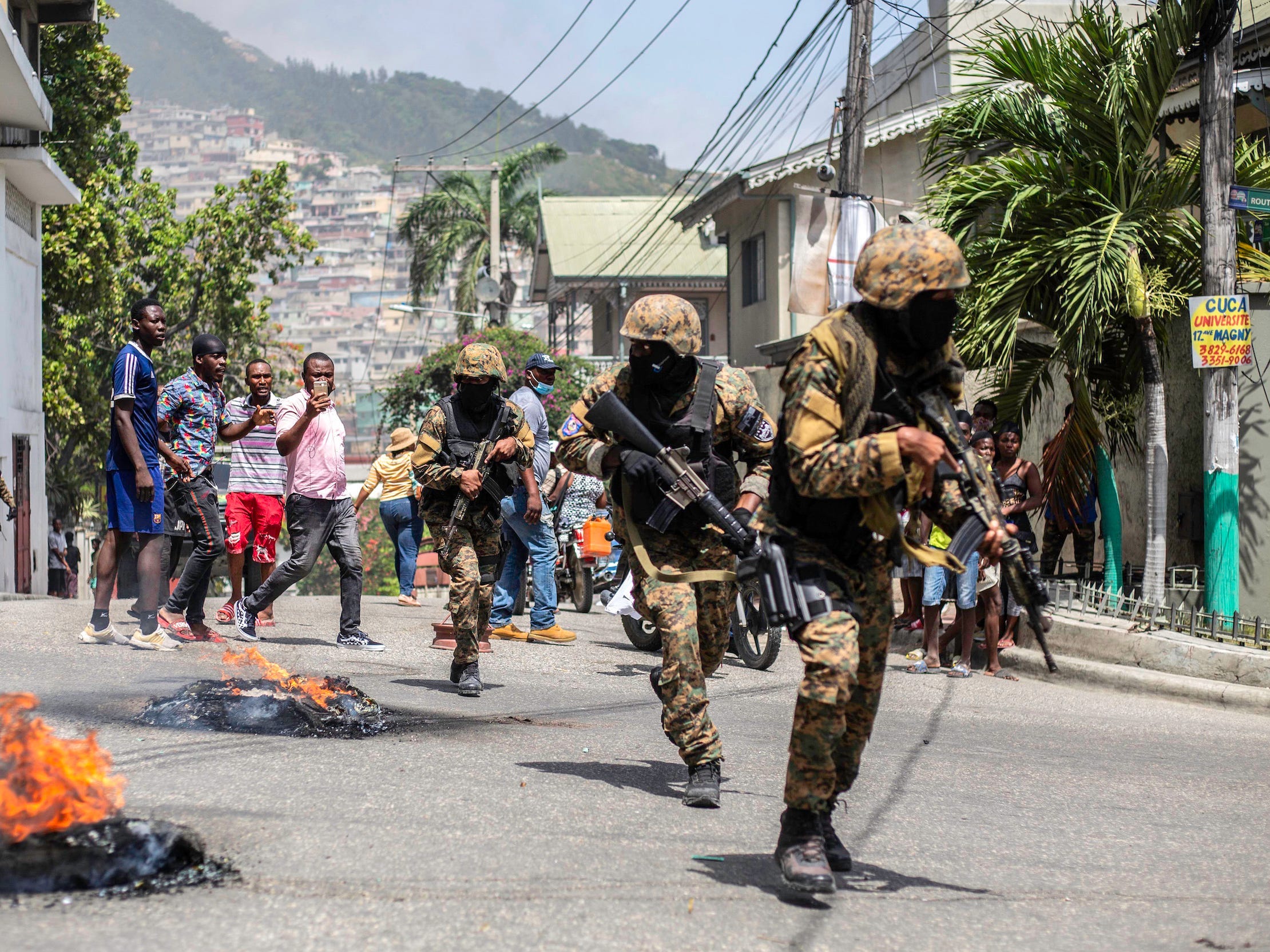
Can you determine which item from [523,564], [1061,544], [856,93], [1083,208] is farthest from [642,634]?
[856,93]

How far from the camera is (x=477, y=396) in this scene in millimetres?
7871

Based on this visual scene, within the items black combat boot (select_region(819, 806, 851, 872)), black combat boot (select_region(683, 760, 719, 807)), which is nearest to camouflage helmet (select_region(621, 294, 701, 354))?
black combat boot (select_region(683, 760, 719, 807))

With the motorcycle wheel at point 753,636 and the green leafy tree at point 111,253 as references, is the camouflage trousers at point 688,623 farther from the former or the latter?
the green leafy tree at point 111,253

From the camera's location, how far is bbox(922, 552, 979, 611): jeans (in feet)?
31.5

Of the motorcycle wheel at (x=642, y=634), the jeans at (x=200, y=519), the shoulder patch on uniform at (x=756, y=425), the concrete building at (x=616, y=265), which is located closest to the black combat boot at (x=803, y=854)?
the shoulder patch on uniform at (x=756, y=425)

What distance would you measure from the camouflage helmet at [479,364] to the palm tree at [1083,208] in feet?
17.8

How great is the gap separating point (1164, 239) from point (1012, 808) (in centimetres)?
753

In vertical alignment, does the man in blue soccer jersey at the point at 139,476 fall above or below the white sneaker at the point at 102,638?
above

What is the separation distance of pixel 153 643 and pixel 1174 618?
707 centimetres

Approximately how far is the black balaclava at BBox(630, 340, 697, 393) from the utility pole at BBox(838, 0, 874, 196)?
10677 mm

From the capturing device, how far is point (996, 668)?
1011 centimetres

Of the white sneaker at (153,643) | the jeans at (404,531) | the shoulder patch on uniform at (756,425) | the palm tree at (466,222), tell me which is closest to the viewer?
the shoulder patch on uniform at (756,425)

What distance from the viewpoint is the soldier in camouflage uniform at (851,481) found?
3.98 metres

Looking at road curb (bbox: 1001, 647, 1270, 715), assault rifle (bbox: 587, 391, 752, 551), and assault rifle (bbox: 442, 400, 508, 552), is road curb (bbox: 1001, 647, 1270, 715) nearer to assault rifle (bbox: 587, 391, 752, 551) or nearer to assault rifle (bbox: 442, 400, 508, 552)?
assault rifle (bbox: 442, 400, 508, 552)
